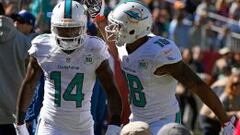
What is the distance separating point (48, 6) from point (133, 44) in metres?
4.40

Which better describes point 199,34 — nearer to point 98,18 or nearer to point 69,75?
point 98,18

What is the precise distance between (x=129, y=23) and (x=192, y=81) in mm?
631

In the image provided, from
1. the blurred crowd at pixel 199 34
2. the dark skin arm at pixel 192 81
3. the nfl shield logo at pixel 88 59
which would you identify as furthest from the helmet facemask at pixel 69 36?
the blurred crowd at pixel 199 34

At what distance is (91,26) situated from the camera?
31.7 feet

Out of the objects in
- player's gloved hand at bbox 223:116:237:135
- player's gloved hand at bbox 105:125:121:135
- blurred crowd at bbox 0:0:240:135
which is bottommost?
blurred crowd at bbox 0:0:240:135

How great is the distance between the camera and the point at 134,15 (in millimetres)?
6293

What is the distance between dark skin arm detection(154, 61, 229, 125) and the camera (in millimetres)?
6109

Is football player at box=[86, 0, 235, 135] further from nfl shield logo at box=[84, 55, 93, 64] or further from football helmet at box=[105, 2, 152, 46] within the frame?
nfl shield logo at box=[84, 55, 93, 64]

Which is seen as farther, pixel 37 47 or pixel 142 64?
pixel 37 47

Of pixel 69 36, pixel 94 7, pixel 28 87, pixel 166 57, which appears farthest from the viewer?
pixel 94 7

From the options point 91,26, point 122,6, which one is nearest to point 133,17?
point 122,6

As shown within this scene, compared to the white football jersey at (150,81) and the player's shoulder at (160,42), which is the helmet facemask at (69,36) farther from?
the player's shoulder at (160,42)

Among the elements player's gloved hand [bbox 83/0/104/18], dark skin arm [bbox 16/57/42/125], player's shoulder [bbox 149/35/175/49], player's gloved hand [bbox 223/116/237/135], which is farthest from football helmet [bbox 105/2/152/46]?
player's gloved hand [bbox 83/0/104/18]

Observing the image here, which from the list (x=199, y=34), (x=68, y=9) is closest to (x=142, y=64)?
(x=68, y=9)
